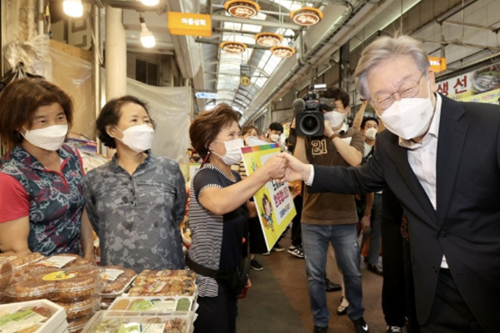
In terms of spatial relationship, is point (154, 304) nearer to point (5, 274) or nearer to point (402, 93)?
point (5, 274)

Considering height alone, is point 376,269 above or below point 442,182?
below

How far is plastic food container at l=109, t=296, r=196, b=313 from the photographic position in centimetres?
94

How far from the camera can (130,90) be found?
5.05 meters

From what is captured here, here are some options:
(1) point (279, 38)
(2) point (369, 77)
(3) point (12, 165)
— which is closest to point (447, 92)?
(1) point (279, 38)

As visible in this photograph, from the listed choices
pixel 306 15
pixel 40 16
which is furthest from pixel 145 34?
pixel 306 15

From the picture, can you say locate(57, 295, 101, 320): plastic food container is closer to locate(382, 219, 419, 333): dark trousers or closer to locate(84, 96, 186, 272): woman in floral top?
locate(84, 96, 186, 272): woman in floral top

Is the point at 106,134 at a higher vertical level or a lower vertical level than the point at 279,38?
lower

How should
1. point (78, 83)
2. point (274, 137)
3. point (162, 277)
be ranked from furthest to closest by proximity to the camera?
1. point (274, 137)
2. point (78, 83)
3. point (162, 277)

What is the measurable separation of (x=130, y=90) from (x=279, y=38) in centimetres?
393

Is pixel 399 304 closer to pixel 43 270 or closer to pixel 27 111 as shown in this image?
pixel 43 270

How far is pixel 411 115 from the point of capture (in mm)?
1149

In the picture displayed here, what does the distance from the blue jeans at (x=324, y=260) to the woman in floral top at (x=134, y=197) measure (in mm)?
1098

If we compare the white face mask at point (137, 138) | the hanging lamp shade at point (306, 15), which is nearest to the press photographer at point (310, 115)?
the white face mask at point (137, 138)

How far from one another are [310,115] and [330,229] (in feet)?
2.96
